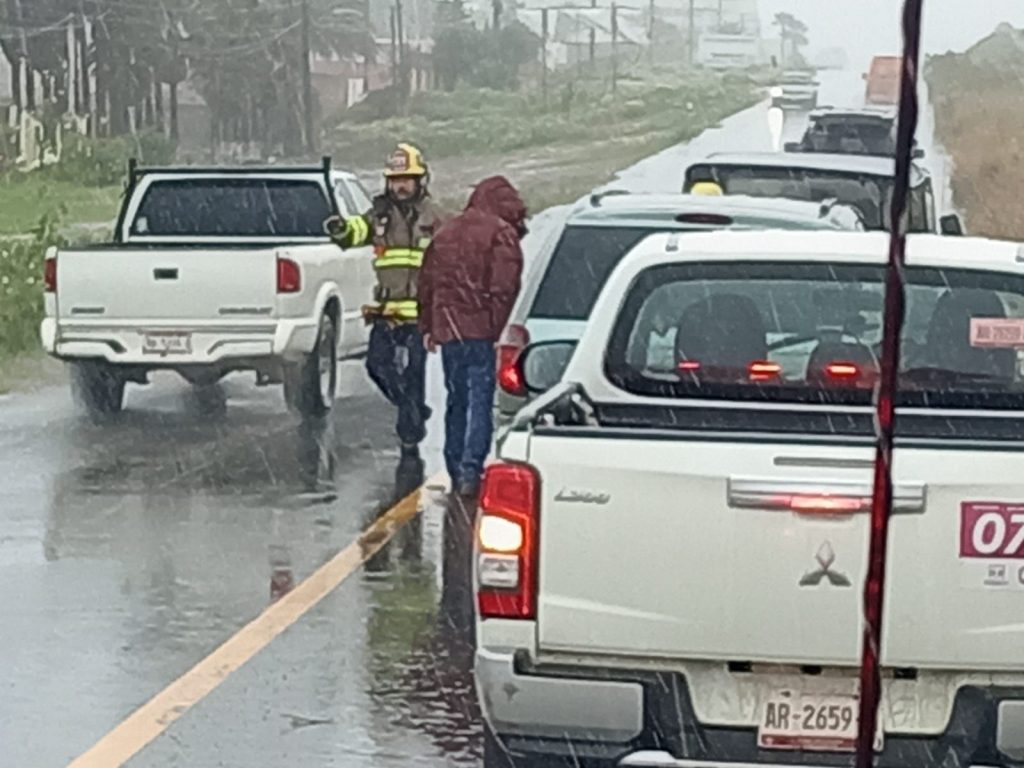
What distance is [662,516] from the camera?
546cm

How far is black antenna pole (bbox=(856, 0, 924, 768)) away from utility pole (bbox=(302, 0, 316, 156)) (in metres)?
44.9

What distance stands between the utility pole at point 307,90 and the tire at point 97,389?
31.5 meters

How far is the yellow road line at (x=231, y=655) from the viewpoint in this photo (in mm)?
7473

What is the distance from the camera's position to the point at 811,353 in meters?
7.55

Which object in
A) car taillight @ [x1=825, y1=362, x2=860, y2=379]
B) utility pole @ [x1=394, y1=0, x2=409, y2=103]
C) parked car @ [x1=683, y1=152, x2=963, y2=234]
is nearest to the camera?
car taillight @ [x1=825, y1=362, x2=860, y2=379]

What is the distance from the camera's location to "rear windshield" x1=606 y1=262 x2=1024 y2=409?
6973 millimetres

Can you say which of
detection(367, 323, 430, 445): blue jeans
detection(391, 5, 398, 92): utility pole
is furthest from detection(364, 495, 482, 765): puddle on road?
detection(391, 5, 398, 92): utility pole

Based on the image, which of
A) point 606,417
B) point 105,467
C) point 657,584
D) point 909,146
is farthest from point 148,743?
point 105,467

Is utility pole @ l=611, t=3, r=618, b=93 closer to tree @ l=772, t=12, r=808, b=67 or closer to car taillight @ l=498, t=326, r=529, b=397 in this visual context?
tree @ l=772, t=12, r=808, b=67

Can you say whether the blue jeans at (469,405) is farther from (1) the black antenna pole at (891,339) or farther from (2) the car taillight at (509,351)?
(1) the black antenna pole at (891,339)

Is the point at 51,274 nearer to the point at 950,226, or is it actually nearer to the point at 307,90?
the point at 950,226

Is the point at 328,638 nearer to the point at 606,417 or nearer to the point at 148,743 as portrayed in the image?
the point at 148,743

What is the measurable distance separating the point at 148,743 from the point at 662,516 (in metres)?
2.67

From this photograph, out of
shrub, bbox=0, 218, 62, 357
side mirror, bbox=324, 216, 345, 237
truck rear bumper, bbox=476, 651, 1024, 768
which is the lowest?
shrub, bbox=0, 218, 62, 357
